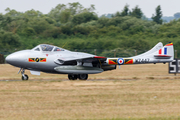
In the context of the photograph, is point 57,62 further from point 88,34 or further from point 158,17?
point 158,17

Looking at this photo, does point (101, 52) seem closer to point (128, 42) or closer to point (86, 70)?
point (128, 42)

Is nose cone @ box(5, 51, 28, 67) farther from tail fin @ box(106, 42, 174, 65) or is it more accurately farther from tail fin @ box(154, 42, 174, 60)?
tail fin @ box(154, 42, 174, 60)

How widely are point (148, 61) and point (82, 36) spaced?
35.5 m

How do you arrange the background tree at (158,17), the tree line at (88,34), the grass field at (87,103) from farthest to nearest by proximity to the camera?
the background tree at (158,17)
the tree line at (88,34)
the grass field at (87,103)

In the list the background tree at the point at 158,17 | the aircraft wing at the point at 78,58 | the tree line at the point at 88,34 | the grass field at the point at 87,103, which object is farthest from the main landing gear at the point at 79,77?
the background tree at the point at 158,17

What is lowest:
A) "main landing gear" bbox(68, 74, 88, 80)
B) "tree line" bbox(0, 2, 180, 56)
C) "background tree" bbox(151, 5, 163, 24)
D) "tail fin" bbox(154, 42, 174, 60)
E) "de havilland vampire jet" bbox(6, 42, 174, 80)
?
"main landing gear" bbox(68, 74, 88, 80)

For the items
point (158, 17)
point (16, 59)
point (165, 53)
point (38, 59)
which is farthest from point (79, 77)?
point (158, 17)

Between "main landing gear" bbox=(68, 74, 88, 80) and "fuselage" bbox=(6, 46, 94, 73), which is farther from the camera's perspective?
"main landing gear" bbox=(68, 74, 88, 80)

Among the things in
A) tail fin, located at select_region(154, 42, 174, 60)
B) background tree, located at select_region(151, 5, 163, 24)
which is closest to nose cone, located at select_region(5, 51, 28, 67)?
tail fin, located at select_region(154, 42, 174, 60)

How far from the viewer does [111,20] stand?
217 feet

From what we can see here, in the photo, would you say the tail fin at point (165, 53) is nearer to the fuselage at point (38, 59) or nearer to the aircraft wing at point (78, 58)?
the aircraft wing at point (78, 58)

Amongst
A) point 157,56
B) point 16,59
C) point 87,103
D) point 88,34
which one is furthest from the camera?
point 88,34

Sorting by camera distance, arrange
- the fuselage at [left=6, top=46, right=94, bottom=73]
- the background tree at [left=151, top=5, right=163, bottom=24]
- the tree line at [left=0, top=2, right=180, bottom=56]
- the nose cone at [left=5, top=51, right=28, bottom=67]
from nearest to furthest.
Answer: the nose cone at [left=5, top=51, right=28, bottom=67] < the fuselage at [left=6, top=46, right=94, bottom=73] < the tree line at [left=0, top=2, right=180, bottom=56] < the background tree at [left=151, top=5, right=163, bottom=24]

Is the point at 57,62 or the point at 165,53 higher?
the point at 165,53
